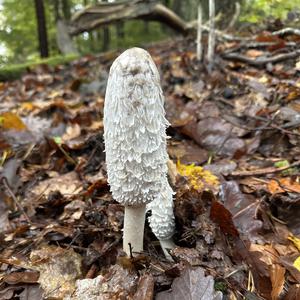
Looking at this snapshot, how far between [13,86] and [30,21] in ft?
21.5

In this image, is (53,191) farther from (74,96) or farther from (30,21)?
(30,21)

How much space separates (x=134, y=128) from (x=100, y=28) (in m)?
11.4

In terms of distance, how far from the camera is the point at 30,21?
38.9 feet

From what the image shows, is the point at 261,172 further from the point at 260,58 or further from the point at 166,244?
the point at 260,58

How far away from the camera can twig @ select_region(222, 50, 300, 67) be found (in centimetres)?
369

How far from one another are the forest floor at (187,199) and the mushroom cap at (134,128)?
400 mm

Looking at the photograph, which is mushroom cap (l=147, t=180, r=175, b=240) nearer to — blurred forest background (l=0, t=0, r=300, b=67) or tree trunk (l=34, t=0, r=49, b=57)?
blurred forest background (l=0, t=0, r=300, b=67)

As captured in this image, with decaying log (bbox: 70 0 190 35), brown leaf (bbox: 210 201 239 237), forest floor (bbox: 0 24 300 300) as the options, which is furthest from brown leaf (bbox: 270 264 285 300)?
decaying log (bbox: 70 0 190 35)

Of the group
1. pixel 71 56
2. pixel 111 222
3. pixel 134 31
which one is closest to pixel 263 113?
pixel 111 222

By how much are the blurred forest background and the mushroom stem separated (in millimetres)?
3557

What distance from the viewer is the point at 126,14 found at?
7426 mm

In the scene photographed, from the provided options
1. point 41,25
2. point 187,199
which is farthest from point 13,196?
point 41,25

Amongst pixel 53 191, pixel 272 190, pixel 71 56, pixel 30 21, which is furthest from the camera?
pixel 30 21

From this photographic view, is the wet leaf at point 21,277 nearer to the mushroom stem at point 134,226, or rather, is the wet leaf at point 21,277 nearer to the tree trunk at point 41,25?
the mushroom stem at point 134,226
